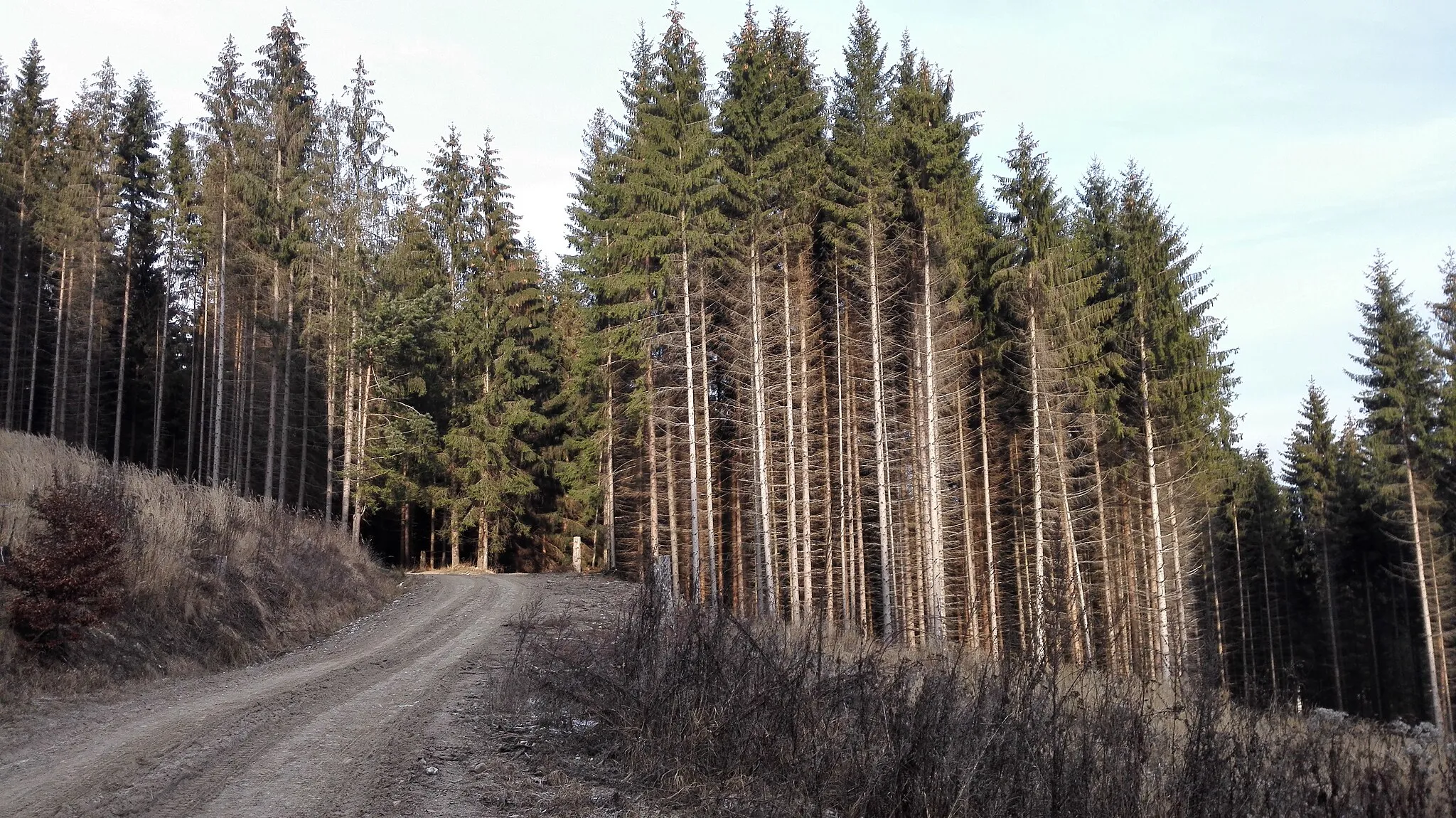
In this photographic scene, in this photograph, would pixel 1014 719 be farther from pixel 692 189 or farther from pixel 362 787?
pixel 692 189

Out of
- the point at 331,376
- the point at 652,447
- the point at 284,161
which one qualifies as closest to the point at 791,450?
the point at 652,447

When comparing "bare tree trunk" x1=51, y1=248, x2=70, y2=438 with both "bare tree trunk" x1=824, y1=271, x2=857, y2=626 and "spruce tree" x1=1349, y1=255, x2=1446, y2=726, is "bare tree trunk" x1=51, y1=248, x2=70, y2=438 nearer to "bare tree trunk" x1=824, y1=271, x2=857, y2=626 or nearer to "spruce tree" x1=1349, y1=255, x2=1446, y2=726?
"bare tree trunk" x1=824, y1=271, x2=857, y2=626

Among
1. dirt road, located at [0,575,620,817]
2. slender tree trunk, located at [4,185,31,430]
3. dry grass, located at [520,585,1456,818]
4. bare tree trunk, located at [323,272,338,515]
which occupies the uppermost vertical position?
slender tree trunk, located at [4,185,31,430]

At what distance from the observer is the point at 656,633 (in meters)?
8.59

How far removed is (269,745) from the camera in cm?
736

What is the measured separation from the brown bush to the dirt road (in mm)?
1342

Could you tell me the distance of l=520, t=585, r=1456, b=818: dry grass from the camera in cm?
529

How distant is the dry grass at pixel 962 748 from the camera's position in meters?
5.29

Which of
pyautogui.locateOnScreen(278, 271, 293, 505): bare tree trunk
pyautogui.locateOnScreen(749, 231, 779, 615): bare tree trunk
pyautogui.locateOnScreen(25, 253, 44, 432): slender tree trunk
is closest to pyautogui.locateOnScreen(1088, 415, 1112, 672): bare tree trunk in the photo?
pyautogui.locateOnScreen(749, 231, 779, 615): bare tree trunk

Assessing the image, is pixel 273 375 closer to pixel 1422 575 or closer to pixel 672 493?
pixel 672 493

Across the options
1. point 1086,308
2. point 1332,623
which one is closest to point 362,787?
point 1086,308

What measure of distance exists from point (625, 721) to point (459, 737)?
1697mm

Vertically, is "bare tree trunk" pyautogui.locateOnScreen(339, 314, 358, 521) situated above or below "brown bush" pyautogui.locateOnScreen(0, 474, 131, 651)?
above

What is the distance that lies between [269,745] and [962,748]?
592 cm
